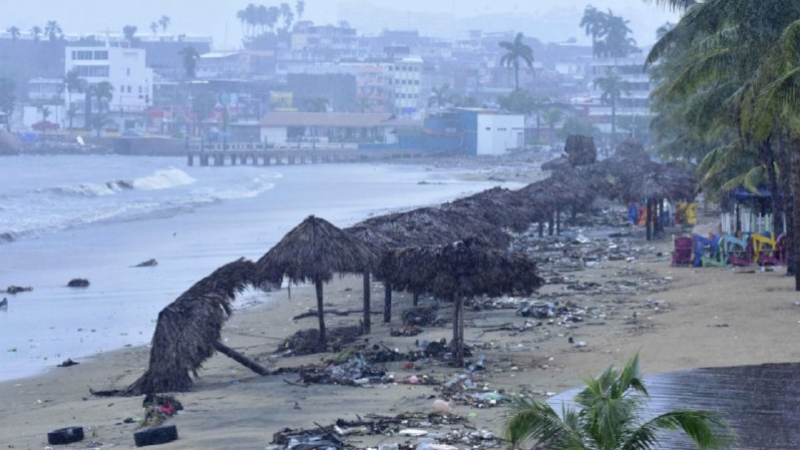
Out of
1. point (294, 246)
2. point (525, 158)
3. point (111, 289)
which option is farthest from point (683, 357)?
point (525, 158)

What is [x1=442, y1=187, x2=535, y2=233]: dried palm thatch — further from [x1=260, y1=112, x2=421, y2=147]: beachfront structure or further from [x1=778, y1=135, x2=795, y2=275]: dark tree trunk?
[x1=260, y1=112, x2=421, y2=147]: beachfront structure

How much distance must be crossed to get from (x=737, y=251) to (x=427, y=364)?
11.2m

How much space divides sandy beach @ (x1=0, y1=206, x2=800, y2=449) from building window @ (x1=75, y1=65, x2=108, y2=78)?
484 ft

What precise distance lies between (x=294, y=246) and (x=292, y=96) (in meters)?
148

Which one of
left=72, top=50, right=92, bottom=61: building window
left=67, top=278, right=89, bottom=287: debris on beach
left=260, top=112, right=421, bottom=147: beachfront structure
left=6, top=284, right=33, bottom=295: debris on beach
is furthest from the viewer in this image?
left=72, top=50, right=92, bottom=61: building window

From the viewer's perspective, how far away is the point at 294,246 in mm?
18312

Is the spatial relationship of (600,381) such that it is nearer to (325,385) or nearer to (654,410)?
(654,410)

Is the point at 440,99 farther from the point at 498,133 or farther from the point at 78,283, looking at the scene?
the point at 78,283

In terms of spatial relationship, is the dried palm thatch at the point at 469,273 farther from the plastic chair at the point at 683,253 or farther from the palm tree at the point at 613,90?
the palm tree at the point at 613,90

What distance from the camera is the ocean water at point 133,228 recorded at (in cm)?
2377

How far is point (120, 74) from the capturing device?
166500 millimetres

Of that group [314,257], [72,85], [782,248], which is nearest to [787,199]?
[782,248]

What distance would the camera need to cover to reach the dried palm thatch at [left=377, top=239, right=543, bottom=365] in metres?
16.5

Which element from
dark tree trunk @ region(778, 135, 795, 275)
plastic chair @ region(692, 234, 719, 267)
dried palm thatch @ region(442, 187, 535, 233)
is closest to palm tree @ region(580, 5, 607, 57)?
dried palm thatch @ region(442, 187, 535, 233)
